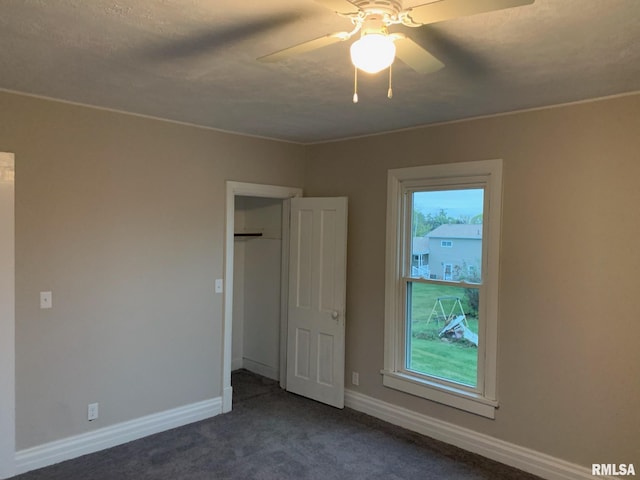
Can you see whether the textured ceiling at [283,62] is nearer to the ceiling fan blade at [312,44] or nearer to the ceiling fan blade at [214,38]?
the ceiling fan blade at [214,38]

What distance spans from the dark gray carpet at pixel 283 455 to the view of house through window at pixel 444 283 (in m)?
0.62

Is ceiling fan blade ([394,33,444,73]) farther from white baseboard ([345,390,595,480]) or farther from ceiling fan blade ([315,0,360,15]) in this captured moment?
white baseboard ([345,390,595,480])

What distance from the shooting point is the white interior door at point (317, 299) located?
434cm

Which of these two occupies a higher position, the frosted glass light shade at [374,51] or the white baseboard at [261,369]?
the frosted glass light shade at [374,51]

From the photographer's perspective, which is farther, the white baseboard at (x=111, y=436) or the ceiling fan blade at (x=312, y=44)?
the white baseboard at (x=111, y=436)

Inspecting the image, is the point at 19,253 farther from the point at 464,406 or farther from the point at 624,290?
the point at 624,290

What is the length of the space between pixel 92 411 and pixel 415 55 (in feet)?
10.8

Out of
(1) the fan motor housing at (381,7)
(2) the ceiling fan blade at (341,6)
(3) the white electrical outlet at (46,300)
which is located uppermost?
(1) the fan motor housing at (381,7)

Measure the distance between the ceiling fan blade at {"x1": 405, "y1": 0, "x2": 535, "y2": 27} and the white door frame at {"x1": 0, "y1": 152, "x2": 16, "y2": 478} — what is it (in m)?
2.80

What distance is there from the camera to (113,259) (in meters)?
3.54

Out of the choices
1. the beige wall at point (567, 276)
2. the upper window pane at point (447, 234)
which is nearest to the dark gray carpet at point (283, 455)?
the beige wall at point (567, 276)

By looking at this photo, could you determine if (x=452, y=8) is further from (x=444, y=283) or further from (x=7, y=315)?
(x=7, y=315)

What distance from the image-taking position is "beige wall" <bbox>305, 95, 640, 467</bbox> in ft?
9.53

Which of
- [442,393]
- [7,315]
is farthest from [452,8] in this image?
[7,315]
